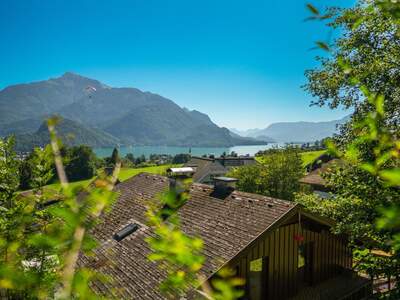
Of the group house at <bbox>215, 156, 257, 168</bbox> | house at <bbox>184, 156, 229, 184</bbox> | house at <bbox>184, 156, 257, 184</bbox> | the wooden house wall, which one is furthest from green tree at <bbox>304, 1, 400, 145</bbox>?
house at <bbox>215, 156, 257, 168</bbox>

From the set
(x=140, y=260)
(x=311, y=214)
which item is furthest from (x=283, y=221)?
(x=140, y=260)

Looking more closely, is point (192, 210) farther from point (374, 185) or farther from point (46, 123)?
point (46, 123)

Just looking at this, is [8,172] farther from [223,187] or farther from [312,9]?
[223,187]

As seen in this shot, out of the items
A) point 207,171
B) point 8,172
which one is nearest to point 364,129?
point 8,172

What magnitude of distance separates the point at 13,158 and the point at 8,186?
28.8 inches

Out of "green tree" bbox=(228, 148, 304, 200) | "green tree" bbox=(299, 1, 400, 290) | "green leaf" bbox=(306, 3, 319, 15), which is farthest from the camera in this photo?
"green tree" bbox=(228, 148, 304, 200)

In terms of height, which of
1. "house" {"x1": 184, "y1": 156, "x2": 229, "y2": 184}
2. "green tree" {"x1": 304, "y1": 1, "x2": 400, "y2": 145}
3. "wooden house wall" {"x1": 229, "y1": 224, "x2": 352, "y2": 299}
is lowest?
"house" {"x1": 184, "y1": 156, "x2": 229, "y2": 184}

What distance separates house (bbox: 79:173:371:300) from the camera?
8930mm

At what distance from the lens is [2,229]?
3.45 metres

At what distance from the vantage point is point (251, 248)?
8992 mm

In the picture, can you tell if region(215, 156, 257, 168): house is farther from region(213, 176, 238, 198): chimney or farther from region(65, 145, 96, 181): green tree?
region(213, 176, 238, 198): chimney

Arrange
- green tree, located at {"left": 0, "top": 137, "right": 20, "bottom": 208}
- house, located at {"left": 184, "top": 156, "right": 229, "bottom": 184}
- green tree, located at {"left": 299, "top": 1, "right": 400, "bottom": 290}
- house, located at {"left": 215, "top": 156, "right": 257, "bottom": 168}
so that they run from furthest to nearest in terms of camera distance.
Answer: house, located at {"left": 215, "top": 156, "right": 257, "bottom": 168}, house, located at {"left": 184, "top": 156, "right": 229, "bottom": 184}, green tree, located at {"left": 299, "top": 1, "right": 400, "bottom": 290}, green tree, located at {"left": 0, "top": 137, "right": 20, "bottom": 208}

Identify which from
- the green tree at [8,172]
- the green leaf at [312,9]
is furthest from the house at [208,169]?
the green leaf at [312,9]

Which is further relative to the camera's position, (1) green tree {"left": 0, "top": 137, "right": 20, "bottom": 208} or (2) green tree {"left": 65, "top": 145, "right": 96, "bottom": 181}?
(1) green tree {"left": 0, "top": 137, "right": 20, "bottom": 208}
